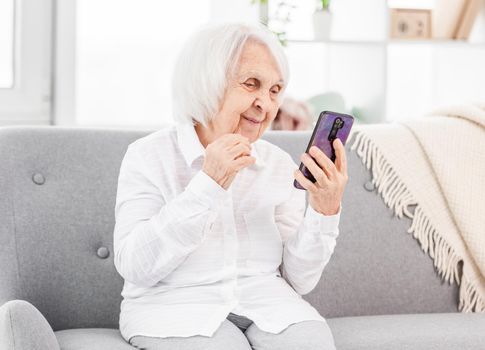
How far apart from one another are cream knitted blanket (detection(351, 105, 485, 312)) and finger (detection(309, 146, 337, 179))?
54 centimetres

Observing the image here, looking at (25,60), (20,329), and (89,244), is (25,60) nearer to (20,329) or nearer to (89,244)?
(89,244)

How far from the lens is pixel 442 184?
1924mm

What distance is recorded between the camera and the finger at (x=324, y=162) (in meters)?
1.42

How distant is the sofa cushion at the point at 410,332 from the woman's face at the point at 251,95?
46cm

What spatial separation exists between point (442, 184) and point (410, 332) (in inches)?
17.8

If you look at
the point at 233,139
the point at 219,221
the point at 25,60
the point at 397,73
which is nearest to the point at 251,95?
the point at 233,139

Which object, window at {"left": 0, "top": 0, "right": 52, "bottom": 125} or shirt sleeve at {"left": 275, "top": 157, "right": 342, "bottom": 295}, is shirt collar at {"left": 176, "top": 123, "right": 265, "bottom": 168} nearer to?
shirt sleeve at {"left": 275, "top": 157, "right": 342, "bottom": 295}

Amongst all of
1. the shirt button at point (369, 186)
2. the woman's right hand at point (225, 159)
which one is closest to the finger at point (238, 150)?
the woman's right hand at point (225, 159)

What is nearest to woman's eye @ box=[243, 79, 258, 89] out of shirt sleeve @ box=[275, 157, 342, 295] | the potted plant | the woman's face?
the woman's face

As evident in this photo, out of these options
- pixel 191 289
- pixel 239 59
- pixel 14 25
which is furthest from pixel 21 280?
pixel 14 25

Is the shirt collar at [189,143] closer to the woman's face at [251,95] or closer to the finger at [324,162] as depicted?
the woman's face at [251,95]

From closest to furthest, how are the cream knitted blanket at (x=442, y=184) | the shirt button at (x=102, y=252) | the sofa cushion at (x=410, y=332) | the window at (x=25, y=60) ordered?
the sofa cushion at (x=410, y=332)
the shirt button at (x=102, y=252)
the cream knitted blanket at (x=442, y=184)
the window at (x=25, y=60)

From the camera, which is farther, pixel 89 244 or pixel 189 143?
pixel 89 244

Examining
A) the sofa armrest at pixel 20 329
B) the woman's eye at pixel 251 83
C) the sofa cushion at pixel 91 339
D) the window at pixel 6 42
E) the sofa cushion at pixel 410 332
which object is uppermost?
the window at pixel 6 42
